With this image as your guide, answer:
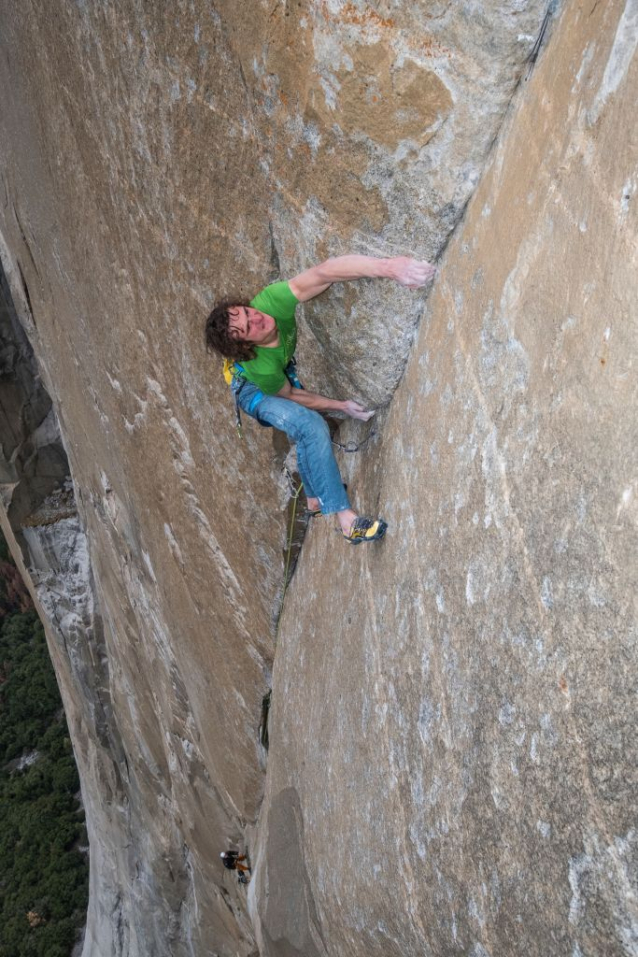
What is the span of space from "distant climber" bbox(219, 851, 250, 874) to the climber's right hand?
5452 millimetres

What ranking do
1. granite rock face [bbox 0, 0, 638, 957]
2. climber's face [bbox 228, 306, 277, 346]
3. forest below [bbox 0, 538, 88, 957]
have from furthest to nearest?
forest below [bbox 0, 538, 88, 957] < climber's face [bbox 228, 306, 277, 346] < granite rock face [bbox 0, 0, 638, 957]

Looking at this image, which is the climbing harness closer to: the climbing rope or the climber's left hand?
the climbing rope

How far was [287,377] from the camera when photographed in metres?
3.72

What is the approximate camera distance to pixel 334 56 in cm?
273

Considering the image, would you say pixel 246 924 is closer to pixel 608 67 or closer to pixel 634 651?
pixel 634 651

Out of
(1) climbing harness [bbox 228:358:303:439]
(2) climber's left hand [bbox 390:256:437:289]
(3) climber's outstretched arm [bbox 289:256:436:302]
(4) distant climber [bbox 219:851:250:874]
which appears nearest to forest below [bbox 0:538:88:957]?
(4) distant climber [bbox 219:851:250:874]

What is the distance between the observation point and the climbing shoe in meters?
3.20

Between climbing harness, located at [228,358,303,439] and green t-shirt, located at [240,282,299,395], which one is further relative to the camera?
climbing harness, located at [228,358,303,439]

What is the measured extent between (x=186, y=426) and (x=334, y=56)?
3.06 m

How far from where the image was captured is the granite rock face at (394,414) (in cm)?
182

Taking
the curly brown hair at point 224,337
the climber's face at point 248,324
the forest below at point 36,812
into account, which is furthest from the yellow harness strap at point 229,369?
the forest below at point 36,812

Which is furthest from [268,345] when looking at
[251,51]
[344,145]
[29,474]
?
[29,474]

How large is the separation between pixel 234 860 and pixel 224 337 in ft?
19.3

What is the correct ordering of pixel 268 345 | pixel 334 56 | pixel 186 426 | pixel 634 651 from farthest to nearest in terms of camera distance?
1. pixel 186 426
2. pixel 268 345
3. pixel 334 56
4. pixel 634 651
